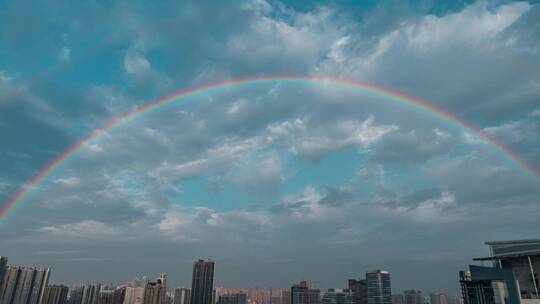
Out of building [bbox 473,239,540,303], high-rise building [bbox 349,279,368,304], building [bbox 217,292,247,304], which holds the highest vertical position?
building [bbox 473,239,540,303]

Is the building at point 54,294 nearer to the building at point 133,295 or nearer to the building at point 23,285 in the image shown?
the building at point 23,285

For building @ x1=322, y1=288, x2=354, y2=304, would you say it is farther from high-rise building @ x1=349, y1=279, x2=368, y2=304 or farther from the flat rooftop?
the flat rooftop

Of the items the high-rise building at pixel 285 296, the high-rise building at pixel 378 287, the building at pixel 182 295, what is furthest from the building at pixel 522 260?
the high-rise building at pixel 285 296

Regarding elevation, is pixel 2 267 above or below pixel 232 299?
above

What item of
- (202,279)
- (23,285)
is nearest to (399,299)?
(202,279)

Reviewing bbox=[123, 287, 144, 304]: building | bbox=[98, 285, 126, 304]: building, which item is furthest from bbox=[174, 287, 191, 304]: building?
bbox=[98, 285, 126, 304]: building

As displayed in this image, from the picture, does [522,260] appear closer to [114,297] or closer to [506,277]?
[506,277]
